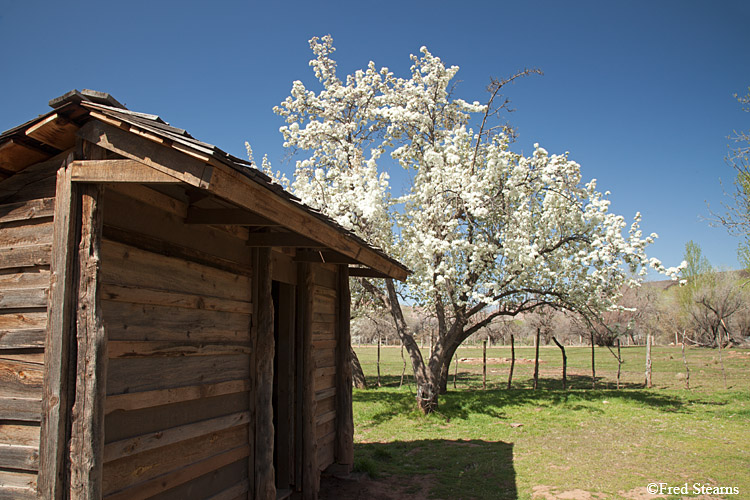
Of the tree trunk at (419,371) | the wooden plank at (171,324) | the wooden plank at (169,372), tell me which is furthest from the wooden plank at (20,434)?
the tree trunk at (419,371)

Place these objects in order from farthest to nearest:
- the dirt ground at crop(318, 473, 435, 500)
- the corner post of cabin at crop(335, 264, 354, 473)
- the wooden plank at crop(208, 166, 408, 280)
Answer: the corner post of cabin at crop(335, 264, 354, 473) < the dirt ground at crop(318, 473, 435, 500) < the wooden plank at crop(208, 166, 408, 280)

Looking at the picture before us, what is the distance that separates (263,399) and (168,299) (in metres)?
1.60

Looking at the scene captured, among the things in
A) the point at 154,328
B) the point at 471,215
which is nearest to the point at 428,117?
the point at 471,215

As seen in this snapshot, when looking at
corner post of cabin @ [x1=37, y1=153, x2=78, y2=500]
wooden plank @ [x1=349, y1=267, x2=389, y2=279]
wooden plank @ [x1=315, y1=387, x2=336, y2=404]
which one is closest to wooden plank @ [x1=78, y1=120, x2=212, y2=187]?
corner post of cabin @ [x1=37, y1=153, x2=78, y2=500]

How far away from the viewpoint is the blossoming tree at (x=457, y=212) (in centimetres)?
1275

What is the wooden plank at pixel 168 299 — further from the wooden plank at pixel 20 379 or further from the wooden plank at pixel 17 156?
the wooden plank at pixel 17 156

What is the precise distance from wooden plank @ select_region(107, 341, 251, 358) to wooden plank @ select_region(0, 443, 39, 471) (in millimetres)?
666

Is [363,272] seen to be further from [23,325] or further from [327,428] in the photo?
[23,325]

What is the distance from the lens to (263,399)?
16.2 ft

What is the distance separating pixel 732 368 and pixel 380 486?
78.2 ft

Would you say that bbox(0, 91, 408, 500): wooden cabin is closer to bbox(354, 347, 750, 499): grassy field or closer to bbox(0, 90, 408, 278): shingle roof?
bbox(0, 90, 408, 278): shingle roof

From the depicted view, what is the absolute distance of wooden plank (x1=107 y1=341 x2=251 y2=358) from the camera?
11.0ft

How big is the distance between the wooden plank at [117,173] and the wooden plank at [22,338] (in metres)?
0.96

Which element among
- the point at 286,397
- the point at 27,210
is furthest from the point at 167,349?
the point at 286,397
